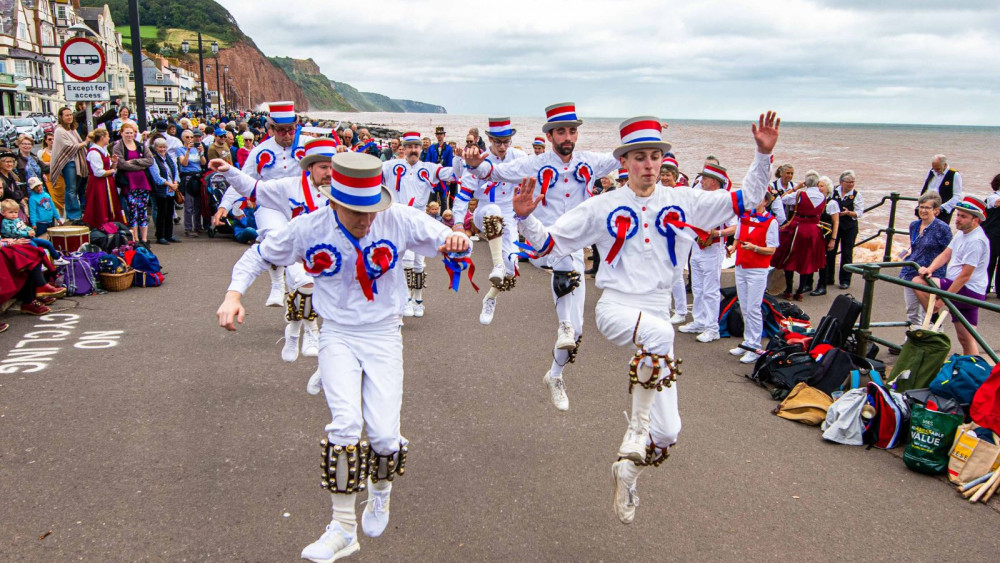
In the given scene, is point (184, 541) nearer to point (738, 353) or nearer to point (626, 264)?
point (626, 264)

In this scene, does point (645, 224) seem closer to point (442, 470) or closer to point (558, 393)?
A: point (558, 393)

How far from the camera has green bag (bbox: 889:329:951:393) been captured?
22.7 ft

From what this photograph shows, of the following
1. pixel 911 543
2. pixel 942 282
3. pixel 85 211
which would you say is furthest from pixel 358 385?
pixel 85 211

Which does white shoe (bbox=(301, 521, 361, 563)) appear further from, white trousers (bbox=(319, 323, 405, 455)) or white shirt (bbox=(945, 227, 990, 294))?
white shirt (bbox=(945, 227, 990, 294))

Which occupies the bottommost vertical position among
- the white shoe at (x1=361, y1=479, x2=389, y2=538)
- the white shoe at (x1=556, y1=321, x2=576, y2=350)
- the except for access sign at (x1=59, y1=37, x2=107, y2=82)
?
the white shoe at (x1=361, y1=479, x2=389, y2=538)

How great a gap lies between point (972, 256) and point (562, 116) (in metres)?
5.27

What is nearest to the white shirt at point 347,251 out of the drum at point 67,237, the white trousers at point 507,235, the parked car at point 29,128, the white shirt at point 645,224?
the white shirt at point 645,224

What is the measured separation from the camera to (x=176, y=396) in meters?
6.82

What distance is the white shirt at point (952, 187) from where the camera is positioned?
12.8m

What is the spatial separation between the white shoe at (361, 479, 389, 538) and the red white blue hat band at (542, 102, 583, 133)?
14.1 feet

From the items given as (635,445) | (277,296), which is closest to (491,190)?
(277,296)

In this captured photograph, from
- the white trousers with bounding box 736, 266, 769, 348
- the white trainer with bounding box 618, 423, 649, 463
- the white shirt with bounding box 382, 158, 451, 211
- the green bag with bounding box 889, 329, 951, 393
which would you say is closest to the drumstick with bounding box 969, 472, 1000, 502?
the green bag with bounding box 889, 329, 951, 393

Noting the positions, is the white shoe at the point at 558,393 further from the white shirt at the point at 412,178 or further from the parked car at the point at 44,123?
the parked car at the point at 44,123

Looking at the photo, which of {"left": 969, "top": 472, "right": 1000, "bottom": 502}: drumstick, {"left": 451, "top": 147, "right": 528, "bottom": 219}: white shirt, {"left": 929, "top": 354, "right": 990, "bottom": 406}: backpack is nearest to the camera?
{"left": 969, "top": 472, "right": 1000, "bottom": 502}: drumstick
